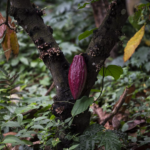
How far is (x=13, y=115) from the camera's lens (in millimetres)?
994

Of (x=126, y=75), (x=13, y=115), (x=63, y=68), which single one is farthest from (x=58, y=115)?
(x=126, y=75)

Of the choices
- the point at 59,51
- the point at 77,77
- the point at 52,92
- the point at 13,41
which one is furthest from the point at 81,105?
the point at 52,92

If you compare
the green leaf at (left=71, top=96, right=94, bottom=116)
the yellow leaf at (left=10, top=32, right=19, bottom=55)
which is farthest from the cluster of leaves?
the yellow leaf at (left=10, top=32, right=19, bottom=55)

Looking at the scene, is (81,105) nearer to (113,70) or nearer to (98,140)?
(98,140)

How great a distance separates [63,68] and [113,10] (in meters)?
0.33

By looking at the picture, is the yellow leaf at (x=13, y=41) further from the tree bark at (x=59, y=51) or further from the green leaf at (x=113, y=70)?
the green leaf at (x=113, y=70)

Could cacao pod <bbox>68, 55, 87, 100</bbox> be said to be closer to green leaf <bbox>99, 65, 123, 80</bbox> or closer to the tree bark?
the tree bark

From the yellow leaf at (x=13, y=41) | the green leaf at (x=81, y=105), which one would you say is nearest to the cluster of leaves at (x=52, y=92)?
the green leaf at (x=81, y=105)

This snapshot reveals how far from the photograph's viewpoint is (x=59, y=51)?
0.78 m

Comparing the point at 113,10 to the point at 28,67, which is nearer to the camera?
the point at 113,10

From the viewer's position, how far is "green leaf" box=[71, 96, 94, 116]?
667 mm

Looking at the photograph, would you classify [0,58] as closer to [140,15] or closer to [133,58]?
[133,58]

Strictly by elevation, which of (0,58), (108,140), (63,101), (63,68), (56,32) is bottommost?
(108,140)

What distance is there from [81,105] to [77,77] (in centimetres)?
11
